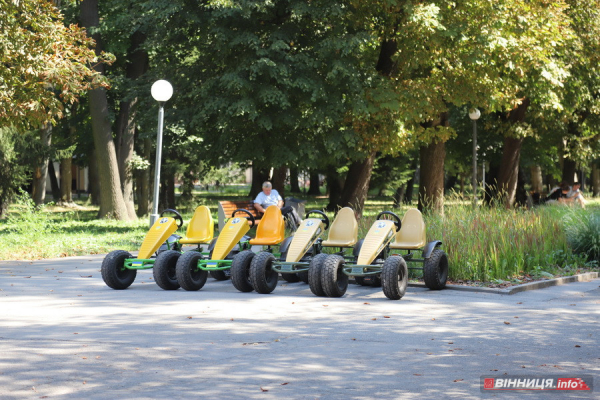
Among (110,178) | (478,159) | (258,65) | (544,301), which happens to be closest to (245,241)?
(544,301)

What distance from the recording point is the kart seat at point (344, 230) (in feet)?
42.1

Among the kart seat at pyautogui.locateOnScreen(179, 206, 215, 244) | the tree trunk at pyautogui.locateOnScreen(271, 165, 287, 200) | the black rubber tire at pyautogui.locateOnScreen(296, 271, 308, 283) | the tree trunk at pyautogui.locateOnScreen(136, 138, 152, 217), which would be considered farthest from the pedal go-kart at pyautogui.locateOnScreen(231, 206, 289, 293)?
the tree trunk at pyautogui.locateOnScreen(136, 138, 152, 217)

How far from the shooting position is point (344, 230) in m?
13.0

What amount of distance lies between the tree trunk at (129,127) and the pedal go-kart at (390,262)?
18442mm

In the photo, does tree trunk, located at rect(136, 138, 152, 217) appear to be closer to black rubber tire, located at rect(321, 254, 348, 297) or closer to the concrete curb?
the concrete curb

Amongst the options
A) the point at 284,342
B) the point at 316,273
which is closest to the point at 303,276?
the point at 316,273

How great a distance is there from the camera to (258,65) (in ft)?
68.2

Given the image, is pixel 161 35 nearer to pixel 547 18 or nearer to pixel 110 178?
pixel 110 178

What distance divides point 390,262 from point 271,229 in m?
2.74

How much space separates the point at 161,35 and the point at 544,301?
15920 millimetres

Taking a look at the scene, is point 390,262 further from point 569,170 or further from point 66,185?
point 66,185

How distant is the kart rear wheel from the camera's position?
1222 cm

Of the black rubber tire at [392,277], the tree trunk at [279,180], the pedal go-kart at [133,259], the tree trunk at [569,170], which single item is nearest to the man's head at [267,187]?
the pedal go-kart at [133,259]

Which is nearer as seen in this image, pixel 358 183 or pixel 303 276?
pixel 303 276
